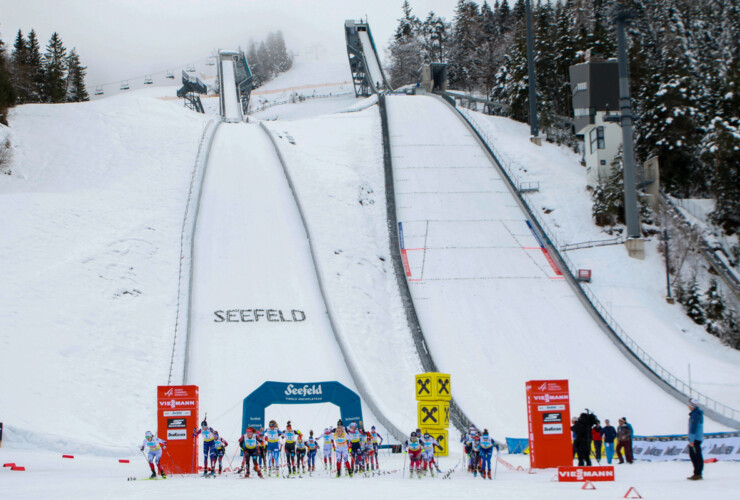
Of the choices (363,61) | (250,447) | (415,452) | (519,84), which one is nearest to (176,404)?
(250,447)

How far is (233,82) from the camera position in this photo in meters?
57.2

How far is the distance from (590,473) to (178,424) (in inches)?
267

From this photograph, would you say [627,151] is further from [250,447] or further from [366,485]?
[366,485]

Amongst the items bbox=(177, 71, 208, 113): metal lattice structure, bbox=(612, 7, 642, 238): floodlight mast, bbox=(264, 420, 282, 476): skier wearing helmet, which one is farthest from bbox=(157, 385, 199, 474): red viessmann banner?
bbox=(177, 71, 208, 113): metal lattice structure

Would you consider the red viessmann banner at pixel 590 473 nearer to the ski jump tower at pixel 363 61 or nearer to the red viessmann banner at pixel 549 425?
the red viessmann banner at pixel 549 425

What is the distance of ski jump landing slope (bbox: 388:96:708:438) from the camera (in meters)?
19.1

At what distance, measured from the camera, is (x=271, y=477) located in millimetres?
12180

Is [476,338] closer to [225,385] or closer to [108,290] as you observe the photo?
[225,385]

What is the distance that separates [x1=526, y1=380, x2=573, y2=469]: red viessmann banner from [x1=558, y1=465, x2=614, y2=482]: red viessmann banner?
97.0 inches

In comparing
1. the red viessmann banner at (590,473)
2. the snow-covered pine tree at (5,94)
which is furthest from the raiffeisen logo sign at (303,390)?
the snow-covered pine tree at (5,94)

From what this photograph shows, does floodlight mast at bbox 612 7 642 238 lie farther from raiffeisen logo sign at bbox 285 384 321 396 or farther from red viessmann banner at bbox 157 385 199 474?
red viessmann banner at bbox 157 385 199 474

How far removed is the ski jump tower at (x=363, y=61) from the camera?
63.2m

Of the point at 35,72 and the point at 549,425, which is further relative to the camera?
the point at 35,72

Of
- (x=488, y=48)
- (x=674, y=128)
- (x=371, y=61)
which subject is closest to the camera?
(x=674, y=128)
